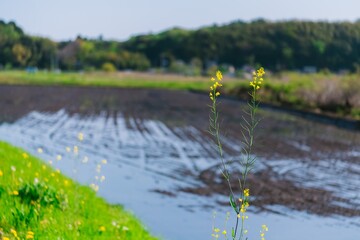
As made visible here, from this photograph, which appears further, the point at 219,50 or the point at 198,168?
the point at 219,50

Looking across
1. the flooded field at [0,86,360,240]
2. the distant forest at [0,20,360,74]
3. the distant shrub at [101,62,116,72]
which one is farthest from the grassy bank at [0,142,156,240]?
the distant shrub at [101,62,116,72]

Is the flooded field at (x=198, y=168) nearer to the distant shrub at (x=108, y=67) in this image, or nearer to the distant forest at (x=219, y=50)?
the distant forest at (x=219, y=50)

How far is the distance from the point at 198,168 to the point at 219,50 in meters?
86.3

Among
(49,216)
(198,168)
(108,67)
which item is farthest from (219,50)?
(49,216)

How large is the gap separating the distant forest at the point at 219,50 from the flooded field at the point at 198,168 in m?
55.3

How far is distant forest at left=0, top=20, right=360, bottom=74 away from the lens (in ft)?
257

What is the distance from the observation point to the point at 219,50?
97.2 meters

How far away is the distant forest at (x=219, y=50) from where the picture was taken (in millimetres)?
78438

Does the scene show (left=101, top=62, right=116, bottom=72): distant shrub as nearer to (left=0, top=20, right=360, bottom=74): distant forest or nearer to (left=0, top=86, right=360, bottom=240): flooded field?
(left=0, top=20, right=360, bottom=74): distant forest

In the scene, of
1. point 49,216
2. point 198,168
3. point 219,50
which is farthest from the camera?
point 219,50

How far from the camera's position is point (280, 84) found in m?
35.4

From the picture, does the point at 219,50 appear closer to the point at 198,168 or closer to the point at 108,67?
the point at 108,67

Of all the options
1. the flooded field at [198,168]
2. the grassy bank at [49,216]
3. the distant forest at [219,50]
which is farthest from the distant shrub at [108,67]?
the grassy bank at [49,216]

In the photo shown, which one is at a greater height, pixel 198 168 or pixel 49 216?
pixel 49 216
